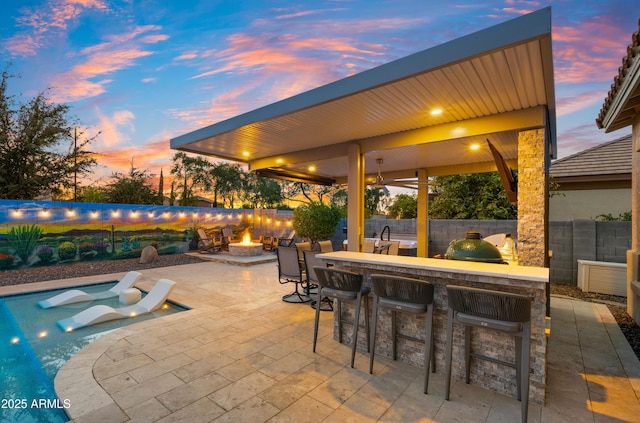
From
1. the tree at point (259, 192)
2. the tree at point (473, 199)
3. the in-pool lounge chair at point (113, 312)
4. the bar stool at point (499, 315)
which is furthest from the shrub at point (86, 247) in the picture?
the tree at point (259, 192)

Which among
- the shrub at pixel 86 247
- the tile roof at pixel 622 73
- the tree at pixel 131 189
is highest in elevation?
the tile roof at pixel 622 73

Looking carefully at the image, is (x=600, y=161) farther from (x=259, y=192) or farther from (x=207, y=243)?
(x=259, y=192)

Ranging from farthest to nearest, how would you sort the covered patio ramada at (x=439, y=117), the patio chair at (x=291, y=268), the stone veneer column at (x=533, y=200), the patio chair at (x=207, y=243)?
1. the patio chair at (x=207, y=243)
2. the patio chair at (x=291, y=268)
3. the stone veneer column at (x=533, y=200)
4. the covered patio ramada at (x=439, y=117)

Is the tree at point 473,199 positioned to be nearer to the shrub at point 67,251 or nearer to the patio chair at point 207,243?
the patio chair at point 207,243

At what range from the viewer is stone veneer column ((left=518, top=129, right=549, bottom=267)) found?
3.80 m

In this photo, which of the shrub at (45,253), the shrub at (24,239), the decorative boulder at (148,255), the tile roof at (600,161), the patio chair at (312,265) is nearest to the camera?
the patio chair at (312,265)

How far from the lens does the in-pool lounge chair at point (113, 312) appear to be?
4.21 m

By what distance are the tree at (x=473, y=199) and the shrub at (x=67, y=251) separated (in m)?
11.6

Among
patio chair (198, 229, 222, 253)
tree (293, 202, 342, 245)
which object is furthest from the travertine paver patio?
patio chair (198, 229, 222, 253)

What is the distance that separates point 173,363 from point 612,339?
5152 millimetres

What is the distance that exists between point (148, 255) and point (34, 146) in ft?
19.9

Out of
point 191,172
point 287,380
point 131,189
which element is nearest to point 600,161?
point 287,380

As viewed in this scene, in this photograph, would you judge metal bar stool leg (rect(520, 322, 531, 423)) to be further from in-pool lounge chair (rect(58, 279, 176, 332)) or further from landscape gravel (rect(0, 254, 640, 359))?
in-pool lounge chair (rect(58, 279, 176, 332))

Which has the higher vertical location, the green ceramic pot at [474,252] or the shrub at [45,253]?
the green ceramic pot at [474,252]
